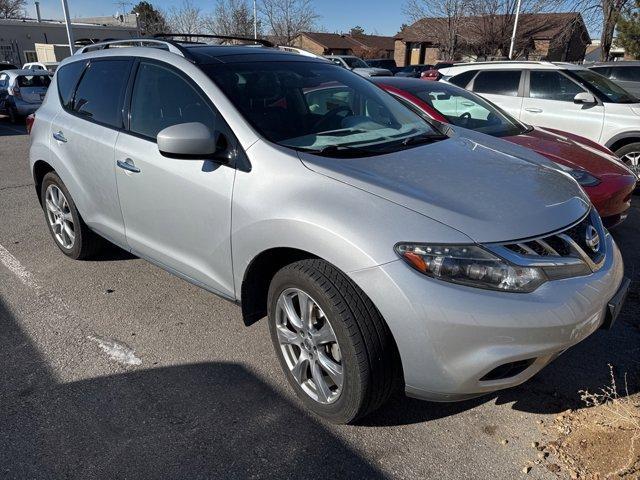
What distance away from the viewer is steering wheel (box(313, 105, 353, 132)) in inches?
117

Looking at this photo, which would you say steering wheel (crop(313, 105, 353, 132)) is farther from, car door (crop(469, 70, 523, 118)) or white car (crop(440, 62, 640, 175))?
car door (crop(469, 70, 523, 118))

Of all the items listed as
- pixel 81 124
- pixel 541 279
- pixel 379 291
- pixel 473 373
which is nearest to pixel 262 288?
pixel 379 291

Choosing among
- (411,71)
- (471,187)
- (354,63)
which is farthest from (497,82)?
(411,71)

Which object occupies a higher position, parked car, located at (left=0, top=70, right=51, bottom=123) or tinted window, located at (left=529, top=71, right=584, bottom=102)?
tinted window, located at (left=529, top=71, right=584, bottom=102)

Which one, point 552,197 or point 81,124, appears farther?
point 81,124

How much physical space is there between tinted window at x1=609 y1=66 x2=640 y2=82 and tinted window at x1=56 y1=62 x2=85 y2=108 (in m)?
10.4

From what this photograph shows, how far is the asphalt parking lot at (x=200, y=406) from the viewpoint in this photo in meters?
2.29

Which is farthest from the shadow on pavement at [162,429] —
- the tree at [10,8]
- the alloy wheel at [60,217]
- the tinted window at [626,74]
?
the tree at [10,8]

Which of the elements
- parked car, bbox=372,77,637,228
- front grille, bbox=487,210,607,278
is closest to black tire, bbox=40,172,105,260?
parked car, bbox=372,77,637,228

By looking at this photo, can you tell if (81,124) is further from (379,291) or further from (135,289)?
(379,291)

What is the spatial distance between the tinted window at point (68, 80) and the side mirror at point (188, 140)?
199 cm

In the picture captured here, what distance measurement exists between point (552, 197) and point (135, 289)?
9.91 ft

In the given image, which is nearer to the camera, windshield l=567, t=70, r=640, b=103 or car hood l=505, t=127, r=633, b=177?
car hood l=505, t=127, r=633, b=177

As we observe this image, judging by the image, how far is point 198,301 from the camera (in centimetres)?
373
